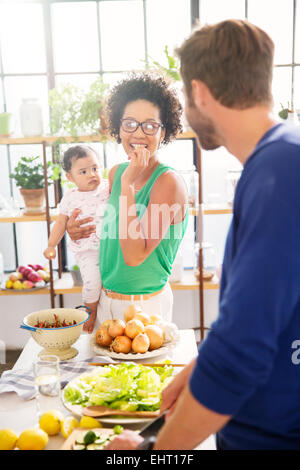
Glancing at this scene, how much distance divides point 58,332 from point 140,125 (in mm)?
783

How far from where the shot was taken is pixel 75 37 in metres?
3.63

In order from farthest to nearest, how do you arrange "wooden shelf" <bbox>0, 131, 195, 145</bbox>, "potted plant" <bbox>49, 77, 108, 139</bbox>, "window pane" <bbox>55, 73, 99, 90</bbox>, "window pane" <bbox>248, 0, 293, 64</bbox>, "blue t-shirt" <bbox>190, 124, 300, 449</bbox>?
1. "window pane" <bbox>55, 73, 99, 90</bbox>
2. "window pane" <bbox>248, 0, 293, 64</bbox>
3. "wooden shelf" <bbox>0, 131, 195, 145</bbox>
4. "potted plant" <bbox>49, 77, 108, 139</bbox>
5. "blue t-shirt" <bbox>190, 124, 300, 449</bbox>

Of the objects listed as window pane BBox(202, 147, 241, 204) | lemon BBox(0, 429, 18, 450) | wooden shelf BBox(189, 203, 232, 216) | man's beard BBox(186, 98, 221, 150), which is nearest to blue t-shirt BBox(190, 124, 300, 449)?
man's beard BBox(186, 98, 221, 150)

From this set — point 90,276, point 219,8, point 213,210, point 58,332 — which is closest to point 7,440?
point 58,332

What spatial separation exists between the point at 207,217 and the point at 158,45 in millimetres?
1320

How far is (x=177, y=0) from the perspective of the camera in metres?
3.54

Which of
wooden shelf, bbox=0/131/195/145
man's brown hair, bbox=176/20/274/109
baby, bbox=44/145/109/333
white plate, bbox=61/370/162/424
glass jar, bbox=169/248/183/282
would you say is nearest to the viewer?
man's brown hair, bbox=176/20/274/109

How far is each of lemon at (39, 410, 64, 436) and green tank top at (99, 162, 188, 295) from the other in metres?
0.71

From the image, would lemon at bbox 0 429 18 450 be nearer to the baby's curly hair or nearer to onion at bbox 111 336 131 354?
onion at bbox 111 336 131 354

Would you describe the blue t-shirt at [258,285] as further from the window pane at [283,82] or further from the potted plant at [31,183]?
the window pane at [283,82]

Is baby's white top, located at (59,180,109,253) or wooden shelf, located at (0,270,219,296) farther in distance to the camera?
wooden shelf, located at (0,270,219,296)

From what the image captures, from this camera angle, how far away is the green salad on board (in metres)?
1.15

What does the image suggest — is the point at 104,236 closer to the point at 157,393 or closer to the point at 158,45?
the point at 157,393

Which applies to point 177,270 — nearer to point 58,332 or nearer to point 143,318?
point 143,318
